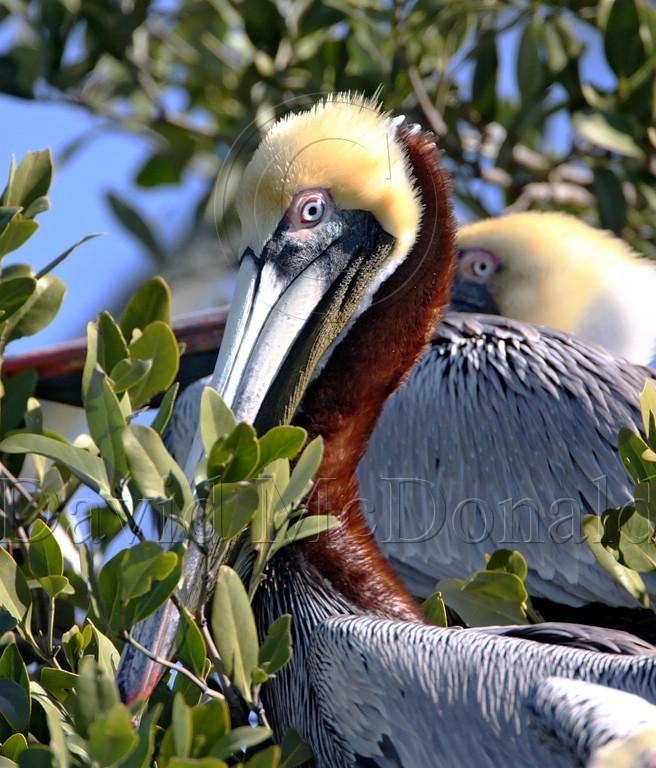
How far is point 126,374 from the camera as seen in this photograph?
2.75 meters

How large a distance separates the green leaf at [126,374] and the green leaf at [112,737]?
33.2 inches

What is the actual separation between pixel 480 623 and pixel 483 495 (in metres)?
1.41

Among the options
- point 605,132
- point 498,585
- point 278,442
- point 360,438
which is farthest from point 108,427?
point 605,132

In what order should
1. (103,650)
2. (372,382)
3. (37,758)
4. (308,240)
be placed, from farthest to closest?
(372,382) → (308,240) → (103,650) → (37,758)

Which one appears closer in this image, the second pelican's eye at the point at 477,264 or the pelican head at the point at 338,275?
the pelican head at the point at 338,275

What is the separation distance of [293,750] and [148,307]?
3.71 ft

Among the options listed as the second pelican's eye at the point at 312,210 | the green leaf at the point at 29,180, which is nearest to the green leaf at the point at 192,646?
the green leaf at the point at 29,180

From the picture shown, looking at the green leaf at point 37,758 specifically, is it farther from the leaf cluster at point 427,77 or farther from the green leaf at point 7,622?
the leaf cluster at point 427,77

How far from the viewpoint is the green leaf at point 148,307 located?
10.7 ft

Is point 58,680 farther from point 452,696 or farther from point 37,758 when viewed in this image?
point 452,696

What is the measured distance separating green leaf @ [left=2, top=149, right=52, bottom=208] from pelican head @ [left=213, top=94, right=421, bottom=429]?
1.79ft

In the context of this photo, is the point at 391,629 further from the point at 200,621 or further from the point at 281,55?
the point at 281,55

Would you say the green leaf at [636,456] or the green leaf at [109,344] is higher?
the green leaf at [636,456]

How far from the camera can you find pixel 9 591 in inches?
104
